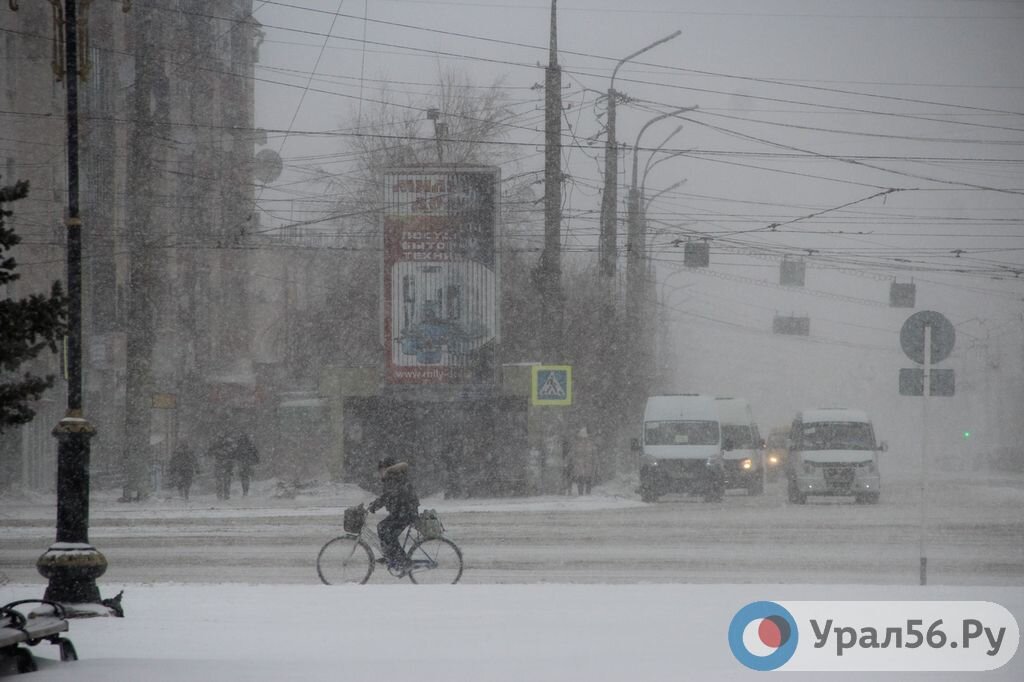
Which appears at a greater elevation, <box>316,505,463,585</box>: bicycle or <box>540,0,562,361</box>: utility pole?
<box>540,0,562,361</box>: utility pole

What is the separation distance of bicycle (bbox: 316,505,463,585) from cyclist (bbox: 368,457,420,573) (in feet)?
0.28

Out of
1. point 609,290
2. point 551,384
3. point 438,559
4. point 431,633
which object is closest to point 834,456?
point 551,384

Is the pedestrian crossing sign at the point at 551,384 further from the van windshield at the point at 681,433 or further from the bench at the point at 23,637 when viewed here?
the bench at the point at 23,637

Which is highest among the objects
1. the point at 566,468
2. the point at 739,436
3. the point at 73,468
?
the point at 73,468

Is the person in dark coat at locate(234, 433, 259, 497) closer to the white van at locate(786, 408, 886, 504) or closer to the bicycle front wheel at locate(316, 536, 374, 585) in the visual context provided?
the white van at locate(786, 408, 886, 504)

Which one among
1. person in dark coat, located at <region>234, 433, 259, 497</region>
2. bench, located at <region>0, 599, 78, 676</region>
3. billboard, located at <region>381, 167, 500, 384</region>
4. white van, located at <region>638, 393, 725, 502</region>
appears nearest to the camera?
bench, located at <region>0, 599, 78, 676</region>

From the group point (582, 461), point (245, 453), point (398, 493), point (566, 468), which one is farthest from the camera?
point (582, 461)

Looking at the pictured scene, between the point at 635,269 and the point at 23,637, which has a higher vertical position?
the point at 635,269

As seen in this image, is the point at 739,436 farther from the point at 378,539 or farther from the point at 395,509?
the point at 395,509

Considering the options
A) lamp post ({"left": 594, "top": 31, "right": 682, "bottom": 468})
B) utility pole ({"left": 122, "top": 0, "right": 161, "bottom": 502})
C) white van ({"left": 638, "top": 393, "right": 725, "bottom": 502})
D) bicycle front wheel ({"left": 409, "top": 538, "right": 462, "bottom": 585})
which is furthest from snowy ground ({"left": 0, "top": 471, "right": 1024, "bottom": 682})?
lamp post ({"left": 594, "top": 31, "right": 682, "bottom": 468})

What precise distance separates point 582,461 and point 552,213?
760cm

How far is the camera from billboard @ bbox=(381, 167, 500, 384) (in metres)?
31.3

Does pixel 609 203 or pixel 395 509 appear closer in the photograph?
pixel 395 509

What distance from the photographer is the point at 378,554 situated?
14.6 m
